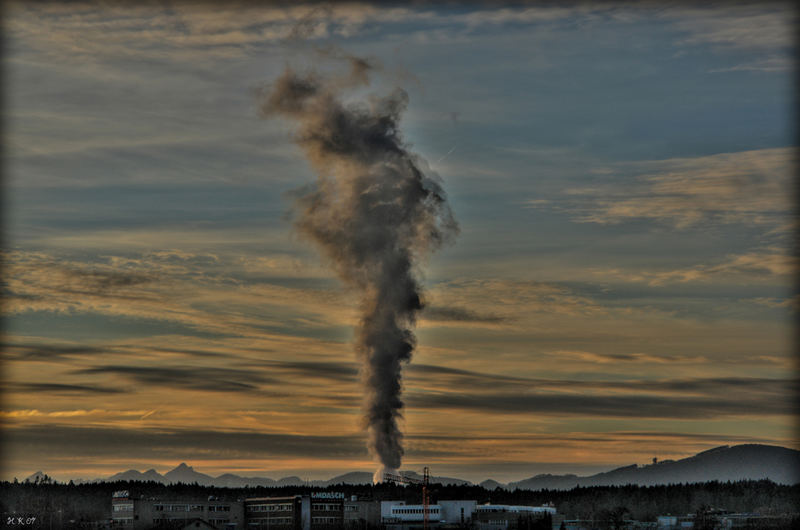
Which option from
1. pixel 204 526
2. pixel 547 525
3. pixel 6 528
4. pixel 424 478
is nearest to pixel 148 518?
pixel 204 526

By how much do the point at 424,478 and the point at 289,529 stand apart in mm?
25155

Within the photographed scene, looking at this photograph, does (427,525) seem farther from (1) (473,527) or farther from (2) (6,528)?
(2) (6,528)

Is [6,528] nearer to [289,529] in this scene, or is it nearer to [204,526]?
[204,526]

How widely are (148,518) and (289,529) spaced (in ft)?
79.6

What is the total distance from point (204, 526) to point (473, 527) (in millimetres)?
46139

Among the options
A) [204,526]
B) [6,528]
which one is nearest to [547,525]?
[204,526]

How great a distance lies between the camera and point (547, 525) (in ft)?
639

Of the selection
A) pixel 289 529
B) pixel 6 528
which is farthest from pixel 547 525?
pixel 6 528

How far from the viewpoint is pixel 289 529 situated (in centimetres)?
19925

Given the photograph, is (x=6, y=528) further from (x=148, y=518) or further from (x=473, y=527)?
(x=473, y=527)

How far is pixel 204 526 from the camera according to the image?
19100cm

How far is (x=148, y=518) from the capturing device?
19725cm

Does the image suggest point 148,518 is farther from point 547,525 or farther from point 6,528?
point 547,525

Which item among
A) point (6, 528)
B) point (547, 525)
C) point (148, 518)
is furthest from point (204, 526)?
point (547, 525)
